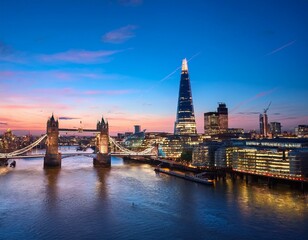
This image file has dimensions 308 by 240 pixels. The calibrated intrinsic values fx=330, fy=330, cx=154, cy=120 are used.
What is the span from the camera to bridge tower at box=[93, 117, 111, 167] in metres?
93.9

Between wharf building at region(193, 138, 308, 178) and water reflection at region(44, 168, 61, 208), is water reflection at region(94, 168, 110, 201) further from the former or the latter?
wharf building at region(193, 138, 308, 178)

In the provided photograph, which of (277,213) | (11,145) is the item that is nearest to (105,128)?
(277,213)

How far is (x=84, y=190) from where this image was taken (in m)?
51.2

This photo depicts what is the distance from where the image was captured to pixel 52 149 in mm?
92375

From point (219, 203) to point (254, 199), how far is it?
208 inches

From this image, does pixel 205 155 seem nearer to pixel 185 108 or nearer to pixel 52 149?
pixel 52 149

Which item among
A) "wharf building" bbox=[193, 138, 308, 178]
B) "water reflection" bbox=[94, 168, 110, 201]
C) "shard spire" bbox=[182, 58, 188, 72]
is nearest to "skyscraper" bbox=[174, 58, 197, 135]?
"shard spire" bbox=[182, 58, 188, 72]

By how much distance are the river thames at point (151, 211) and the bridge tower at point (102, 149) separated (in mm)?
37741

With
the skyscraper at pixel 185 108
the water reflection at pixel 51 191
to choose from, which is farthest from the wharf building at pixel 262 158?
the skyscraper at pixel 185 108

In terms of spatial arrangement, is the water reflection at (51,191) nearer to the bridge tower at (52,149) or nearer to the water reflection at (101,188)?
the water reflection at (101,188)

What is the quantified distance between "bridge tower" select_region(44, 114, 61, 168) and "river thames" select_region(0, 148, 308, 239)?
32.8 meters

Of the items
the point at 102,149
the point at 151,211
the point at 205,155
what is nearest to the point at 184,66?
the point at 102,149

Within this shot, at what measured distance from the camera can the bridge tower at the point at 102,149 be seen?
308 feet

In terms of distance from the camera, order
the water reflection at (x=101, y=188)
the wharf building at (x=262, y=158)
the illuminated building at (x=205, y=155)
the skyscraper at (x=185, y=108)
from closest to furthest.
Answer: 1. the water reflection at (x=101, y=188)
2. the wharf building at (x=262, y=158)
3. the illuminated building at (x=205, y=155)
4. the skyscraper at (x=185, y=108)
